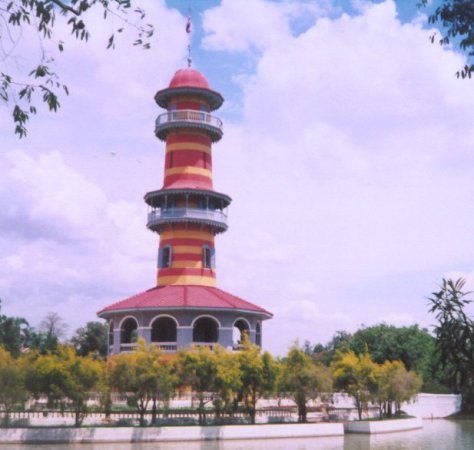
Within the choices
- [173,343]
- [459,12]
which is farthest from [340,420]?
[459,12]

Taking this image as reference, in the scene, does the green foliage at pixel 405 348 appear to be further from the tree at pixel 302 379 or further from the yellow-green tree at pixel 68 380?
the yellow-green tree at pixel 68 380

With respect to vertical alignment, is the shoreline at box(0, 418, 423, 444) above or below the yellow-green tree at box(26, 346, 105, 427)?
below

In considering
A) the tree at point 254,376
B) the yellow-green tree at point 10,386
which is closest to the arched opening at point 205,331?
the tree at point 254,376

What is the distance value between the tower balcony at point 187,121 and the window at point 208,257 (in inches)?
315

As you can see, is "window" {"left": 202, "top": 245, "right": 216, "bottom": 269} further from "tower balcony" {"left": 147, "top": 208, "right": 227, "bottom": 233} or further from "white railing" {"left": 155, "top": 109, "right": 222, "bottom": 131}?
"white railing" {"left": 155, "top": 109, "right": 222, "bottom": 131}

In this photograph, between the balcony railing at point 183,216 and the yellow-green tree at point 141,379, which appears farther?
the balcony railing at point 183,216

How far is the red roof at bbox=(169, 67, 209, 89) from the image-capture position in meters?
49.6

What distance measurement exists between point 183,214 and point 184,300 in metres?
5.99

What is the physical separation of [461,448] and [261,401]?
43.7 feet

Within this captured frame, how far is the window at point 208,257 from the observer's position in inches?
1893

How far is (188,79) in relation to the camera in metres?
49.8

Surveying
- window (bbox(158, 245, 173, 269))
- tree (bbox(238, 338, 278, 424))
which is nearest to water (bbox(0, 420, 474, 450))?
tree (bbox(238, 338, 278, 424))

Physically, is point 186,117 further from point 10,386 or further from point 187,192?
point 10,386

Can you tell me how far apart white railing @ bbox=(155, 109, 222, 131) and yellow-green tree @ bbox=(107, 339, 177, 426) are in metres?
18.7
